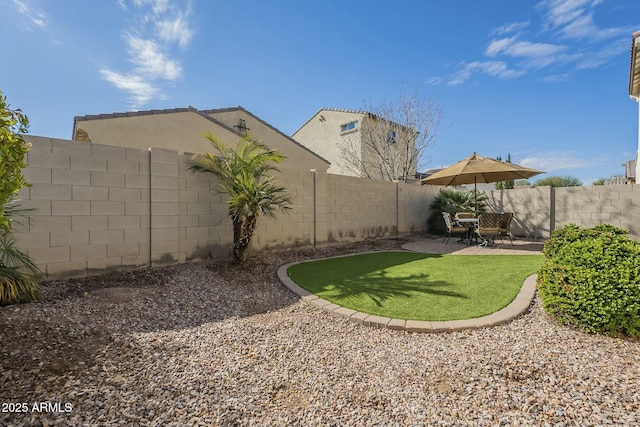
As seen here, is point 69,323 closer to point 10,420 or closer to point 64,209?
point 10,420


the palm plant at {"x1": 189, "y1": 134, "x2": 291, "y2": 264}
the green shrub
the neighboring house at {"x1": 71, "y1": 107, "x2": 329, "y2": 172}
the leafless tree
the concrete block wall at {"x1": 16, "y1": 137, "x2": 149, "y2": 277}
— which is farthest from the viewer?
the leafless tree

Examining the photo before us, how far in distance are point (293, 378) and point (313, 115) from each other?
2318 centimetres

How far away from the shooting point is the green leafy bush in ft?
10.4

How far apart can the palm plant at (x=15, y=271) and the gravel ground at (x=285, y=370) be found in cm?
23

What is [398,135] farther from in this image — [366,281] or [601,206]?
[366,281]

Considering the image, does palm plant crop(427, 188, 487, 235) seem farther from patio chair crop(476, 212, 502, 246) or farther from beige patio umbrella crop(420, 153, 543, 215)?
patio chair crop(476, 212, 502, 246)

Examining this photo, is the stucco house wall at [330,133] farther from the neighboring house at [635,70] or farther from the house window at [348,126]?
the neighboring house at [635,70]

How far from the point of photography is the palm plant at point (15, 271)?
11.7 feet

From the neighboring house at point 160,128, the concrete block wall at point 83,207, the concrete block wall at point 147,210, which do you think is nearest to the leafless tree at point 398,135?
the neighboring house at point 160,128

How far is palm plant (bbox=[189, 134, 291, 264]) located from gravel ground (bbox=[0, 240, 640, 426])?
7.25 feet

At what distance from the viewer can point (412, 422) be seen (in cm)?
210

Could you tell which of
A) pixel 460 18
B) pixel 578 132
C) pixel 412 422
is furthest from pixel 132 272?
pixel 578 132

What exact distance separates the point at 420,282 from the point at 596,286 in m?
2.63

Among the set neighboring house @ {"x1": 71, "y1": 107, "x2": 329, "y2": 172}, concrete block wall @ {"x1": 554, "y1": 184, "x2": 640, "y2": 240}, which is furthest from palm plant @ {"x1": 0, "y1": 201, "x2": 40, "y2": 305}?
concrete block wall @ {"x1": 554, "y1": 184, "x2": 640, "y2": 240}
